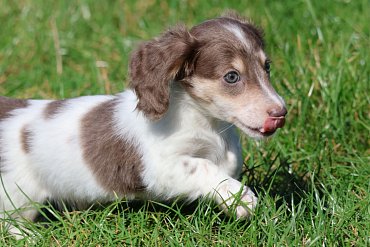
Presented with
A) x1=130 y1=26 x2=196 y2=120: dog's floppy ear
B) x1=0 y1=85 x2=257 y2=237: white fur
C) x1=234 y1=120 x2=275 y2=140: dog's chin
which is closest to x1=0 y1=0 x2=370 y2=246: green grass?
x1=0 y1=85 x2=257 y2=237: white fur

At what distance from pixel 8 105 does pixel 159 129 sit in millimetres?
1281

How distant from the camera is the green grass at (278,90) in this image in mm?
5016

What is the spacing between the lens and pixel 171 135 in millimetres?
5258

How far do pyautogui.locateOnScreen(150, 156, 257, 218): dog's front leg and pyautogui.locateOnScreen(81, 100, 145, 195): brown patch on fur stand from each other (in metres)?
0.19

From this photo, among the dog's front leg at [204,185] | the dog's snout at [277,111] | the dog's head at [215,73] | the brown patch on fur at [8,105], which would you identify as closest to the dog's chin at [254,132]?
the dog's head at [215,73]

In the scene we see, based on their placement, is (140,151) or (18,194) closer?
(140,151)

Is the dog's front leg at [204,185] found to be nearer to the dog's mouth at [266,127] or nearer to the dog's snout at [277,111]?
the dog's mouth at [266,127]

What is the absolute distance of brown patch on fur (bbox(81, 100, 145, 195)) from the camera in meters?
5.32

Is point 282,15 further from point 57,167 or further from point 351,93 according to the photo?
point 57,167

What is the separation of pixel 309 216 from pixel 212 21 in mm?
1349

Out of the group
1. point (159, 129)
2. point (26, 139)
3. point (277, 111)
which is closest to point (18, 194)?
point (26, 139)

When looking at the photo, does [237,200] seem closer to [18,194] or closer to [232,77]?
[232,77]

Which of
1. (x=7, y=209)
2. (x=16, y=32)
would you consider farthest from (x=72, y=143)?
(x=16, y=32)

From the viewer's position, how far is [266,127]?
4.87m
